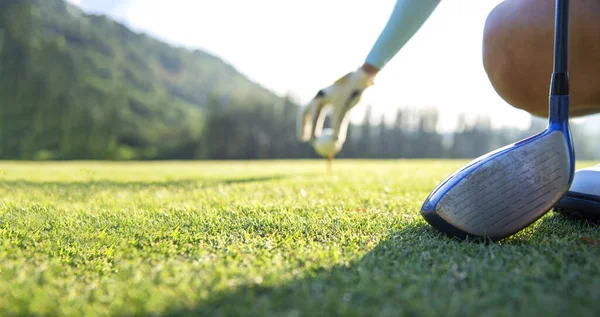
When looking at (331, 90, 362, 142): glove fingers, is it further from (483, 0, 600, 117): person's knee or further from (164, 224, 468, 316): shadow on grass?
(164, 224, 468, 316): shadow on grass

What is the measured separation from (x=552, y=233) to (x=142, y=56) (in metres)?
162

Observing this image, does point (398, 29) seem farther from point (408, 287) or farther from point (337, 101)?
point (408, 287)

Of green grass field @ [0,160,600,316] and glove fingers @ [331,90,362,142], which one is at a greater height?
glove fingers @ [331,90,362,142]

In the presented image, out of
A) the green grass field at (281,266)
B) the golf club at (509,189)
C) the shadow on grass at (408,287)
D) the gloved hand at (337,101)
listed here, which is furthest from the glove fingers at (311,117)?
the shadow on grass at (408,287)

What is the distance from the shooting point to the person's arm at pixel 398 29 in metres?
2.12

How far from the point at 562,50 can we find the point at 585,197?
79cm

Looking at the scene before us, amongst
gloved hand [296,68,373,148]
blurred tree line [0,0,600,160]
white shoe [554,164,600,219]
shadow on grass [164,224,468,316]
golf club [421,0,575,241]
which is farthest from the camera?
blurred tree line [0,0,600,160]

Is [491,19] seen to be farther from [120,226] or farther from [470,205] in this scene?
[120,226]

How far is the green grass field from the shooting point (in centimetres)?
99

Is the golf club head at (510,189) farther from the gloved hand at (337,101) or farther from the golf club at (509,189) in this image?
the gloved hand at (337,101)

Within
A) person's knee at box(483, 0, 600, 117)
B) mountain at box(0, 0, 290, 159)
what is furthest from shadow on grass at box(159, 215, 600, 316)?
mountain at box(0, 0, 290, 159)

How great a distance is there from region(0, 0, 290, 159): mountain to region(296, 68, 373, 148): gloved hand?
47046mm

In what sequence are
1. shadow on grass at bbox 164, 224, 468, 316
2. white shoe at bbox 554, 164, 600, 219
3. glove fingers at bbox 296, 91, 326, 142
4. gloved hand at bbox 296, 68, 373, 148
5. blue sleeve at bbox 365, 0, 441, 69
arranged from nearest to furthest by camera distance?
1. shadow on grass at bbox 164, 224, 468, 316
2. white shoe at bbox 554, 164, 600, 219
3. blue sleeve at bbox 365, 0, 441, 69
4. gloved hand at bbox 296, 68, 373, 148
5. glove fingers at bbox 296, 91, 326, 142

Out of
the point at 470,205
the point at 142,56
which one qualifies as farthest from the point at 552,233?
the point at 142,56
